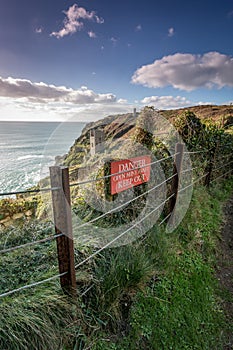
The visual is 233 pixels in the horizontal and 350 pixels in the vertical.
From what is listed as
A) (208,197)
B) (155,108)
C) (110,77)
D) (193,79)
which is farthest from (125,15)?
(208,197)

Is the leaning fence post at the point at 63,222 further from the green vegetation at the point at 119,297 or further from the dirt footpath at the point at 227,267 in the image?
the dirt footpath at the point at 227,267

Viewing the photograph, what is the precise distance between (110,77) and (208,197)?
4378 millimetres

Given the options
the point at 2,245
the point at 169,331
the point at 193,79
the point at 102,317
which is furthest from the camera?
the point at 193,79

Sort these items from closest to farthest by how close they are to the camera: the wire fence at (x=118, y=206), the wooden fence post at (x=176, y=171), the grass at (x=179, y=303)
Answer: the wire fence at (x=118, y=206) < the grass at (x=179, y=303) < the wooden fence post at (x=176, y=171)

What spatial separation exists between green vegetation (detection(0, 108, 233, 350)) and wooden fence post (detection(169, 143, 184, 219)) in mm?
388

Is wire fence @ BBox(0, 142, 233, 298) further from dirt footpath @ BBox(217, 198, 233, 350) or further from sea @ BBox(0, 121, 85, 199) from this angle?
sea @ BBox(0, 121, 85, 199)

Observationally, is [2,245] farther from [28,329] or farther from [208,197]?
[208,197]

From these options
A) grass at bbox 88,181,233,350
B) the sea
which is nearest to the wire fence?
grass at bbox 88,181,233,350

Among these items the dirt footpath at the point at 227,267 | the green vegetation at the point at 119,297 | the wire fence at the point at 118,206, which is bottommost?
the dirt footpath at the point at 227,267

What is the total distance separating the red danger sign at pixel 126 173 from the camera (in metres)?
1.99

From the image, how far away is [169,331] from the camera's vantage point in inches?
64.5

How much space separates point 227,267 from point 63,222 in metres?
2.38

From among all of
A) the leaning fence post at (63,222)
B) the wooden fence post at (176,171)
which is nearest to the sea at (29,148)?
the leaning fence post at (63,222)

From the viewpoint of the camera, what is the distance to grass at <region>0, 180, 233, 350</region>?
1.21 meters
